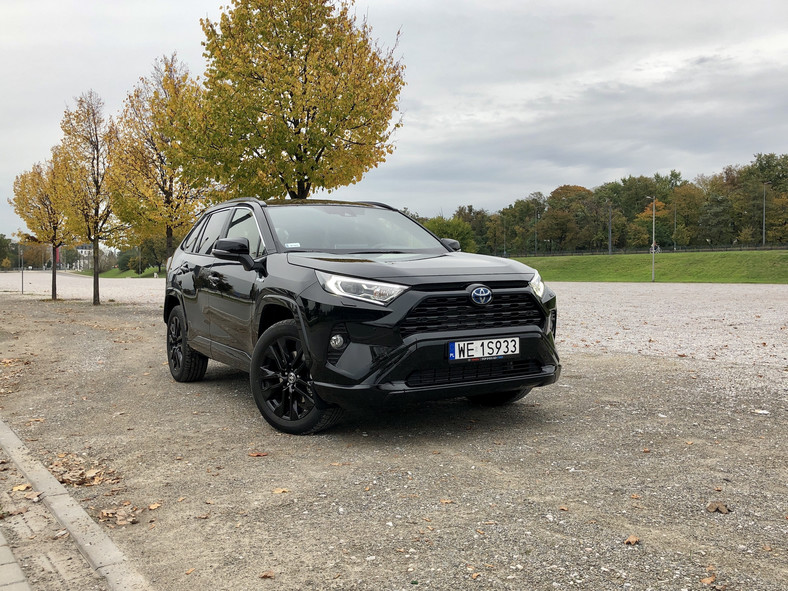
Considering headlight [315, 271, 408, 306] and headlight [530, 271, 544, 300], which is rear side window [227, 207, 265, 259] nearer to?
headlight [315, 271, 408, 306]

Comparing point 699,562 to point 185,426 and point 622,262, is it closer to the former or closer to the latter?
point 185,426

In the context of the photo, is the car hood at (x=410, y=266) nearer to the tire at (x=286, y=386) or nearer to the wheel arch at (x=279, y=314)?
the wheel arch at (x=279, y=314)

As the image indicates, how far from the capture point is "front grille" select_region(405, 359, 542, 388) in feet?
15.4

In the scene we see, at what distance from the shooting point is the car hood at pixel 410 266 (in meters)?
4.72

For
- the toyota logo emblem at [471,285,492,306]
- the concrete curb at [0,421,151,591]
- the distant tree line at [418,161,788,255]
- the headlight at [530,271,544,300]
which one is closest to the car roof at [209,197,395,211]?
the headlight at [530,271,544,300]

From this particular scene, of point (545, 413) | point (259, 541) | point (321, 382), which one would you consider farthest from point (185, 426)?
point (545, 413)

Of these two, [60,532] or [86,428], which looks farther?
[86,428]

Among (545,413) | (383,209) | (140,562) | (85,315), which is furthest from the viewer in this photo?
(85,315)

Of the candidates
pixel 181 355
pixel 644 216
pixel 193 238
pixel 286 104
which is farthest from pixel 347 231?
pixel 644 216

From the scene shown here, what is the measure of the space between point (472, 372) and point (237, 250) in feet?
7.08

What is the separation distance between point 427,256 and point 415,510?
7.82ft

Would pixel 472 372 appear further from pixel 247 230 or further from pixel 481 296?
pixel 247 230

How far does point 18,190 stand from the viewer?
27750mm

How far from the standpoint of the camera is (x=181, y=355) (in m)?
7.59
